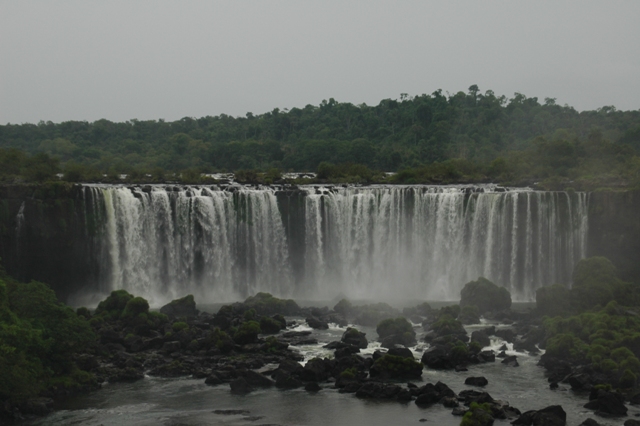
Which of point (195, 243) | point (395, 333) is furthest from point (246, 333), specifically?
point (195, 243)

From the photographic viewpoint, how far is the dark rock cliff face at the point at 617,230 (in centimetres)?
4422

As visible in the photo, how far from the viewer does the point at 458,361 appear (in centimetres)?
3125

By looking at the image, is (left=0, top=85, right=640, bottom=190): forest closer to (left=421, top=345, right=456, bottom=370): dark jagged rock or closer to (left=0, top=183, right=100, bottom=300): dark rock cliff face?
(left=0, top=183, right=100, bottom=300): dark rock cliff face

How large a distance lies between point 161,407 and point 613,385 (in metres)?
14.9

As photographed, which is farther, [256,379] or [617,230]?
[617,230]

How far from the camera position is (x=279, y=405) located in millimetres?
27109

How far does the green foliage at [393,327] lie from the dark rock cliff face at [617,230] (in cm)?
1528

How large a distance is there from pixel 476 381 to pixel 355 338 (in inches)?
261

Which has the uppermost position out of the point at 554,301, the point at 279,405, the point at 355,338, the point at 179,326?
the point at 554,301

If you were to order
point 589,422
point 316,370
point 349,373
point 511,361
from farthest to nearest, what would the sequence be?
point 511,361
point 316,370
point 349,373
point 589,422

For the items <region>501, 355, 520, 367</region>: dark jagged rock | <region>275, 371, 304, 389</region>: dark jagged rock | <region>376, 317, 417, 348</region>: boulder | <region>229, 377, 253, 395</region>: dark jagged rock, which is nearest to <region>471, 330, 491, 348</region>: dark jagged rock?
<region>501, 355, 520, 367</region>: dark jagged rock

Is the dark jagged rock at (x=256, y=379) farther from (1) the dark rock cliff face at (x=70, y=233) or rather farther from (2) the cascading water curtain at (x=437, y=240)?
(2) the cascading water curtain at (x=437, y=240)

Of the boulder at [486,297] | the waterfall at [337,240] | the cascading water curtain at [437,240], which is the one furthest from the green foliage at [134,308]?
the boulder at [486,297]

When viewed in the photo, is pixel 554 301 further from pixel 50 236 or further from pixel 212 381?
pixel 50 236
